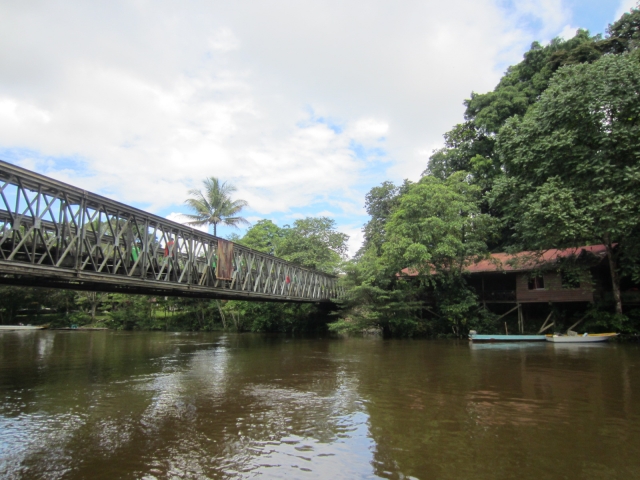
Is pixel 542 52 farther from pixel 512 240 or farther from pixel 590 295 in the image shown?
pixel 590 295

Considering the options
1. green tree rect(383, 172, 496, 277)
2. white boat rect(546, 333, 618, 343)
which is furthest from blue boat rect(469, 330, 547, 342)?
green tree rect(383, 172, 496, 277)

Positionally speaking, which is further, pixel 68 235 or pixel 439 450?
pixel 68 235

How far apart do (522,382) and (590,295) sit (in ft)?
55.9

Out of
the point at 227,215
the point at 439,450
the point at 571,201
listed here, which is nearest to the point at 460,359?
the point at 571,201

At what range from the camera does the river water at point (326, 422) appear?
550cm

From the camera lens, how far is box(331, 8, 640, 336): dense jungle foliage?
18375 millimetres

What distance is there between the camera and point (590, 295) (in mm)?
24328

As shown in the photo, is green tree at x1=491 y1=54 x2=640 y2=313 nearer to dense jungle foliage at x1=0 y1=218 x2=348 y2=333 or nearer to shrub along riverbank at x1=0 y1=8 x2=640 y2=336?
shrub along riverbank at x1=0 y1=8 x2=640 y2=336

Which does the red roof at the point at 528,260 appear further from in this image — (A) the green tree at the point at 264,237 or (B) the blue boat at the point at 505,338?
(A) the green tree at the point at 264,237

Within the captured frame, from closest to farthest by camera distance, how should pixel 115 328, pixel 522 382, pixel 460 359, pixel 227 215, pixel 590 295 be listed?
pixel 522 382, pixel 460 359, pixel 590 295, pixel 227 215, pixel 115 328

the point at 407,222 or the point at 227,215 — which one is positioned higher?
the point at 227,215

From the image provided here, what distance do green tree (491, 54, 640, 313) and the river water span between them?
7.32 meters

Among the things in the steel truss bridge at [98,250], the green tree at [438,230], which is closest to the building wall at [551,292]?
the green tree at [438,230]

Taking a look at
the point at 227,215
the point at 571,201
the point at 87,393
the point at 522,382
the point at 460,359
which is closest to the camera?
the point at 87,393
